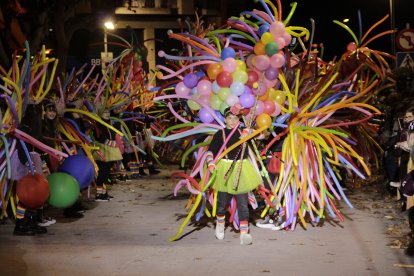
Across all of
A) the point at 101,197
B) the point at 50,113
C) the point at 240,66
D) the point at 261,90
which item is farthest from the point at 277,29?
the point at 101,197

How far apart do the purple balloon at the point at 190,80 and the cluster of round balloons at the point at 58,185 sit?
1703mm

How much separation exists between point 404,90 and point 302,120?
5005mm

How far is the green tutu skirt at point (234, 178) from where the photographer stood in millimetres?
8055

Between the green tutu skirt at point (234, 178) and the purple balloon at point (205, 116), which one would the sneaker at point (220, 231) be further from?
the purple balloon at point (205, 116)

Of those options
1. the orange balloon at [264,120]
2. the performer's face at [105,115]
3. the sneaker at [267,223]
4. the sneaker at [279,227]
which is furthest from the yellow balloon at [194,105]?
the performer's face at [105,115]

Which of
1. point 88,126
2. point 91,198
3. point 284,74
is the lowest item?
point 91,198

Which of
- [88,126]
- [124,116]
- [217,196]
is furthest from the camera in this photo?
[124,116]

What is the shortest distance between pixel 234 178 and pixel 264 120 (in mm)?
925

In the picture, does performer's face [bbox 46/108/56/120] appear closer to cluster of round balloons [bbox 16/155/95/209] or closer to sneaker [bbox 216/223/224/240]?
cluster of round balloons [bbox 16/155/95/209]

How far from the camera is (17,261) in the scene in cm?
731

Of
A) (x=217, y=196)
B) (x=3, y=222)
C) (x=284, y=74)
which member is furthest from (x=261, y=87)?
(x=3, y=222)

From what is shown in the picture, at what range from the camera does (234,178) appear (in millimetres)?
8031

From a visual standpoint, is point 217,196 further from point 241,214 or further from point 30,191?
point 30,191

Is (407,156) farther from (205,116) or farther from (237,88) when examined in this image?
(205,116)
